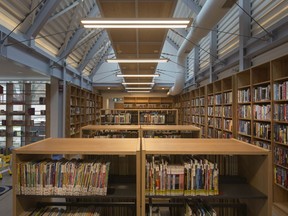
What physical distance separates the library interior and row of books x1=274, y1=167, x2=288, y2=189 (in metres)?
0.03

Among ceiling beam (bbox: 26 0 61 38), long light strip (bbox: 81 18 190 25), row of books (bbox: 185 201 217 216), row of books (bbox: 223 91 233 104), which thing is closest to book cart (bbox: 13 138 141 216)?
row of books (bbox: 185 201 217 216)

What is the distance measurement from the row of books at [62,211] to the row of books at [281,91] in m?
3.15

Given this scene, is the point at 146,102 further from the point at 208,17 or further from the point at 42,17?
the point at 208,17

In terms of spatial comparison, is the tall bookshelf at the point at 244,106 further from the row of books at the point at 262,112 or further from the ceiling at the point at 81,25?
the ceiling at the point at 81,25

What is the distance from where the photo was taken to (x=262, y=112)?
4391mm

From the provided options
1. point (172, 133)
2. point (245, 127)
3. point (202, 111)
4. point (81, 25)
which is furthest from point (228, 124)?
point (81, 25)

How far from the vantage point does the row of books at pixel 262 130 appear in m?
4.20

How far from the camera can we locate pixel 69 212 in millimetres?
2201

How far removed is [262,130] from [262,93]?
2.20 ft

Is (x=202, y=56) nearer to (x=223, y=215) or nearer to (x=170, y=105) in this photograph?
(x=170, y=105)

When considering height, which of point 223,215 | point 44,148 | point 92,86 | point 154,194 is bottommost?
point 223,215

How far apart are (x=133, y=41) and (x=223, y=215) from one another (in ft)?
13.5

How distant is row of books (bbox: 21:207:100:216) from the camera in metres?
2.17

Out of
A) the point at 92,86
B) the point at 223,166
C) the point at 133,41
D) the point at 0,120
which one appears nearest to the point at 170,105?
the point at 92,86
